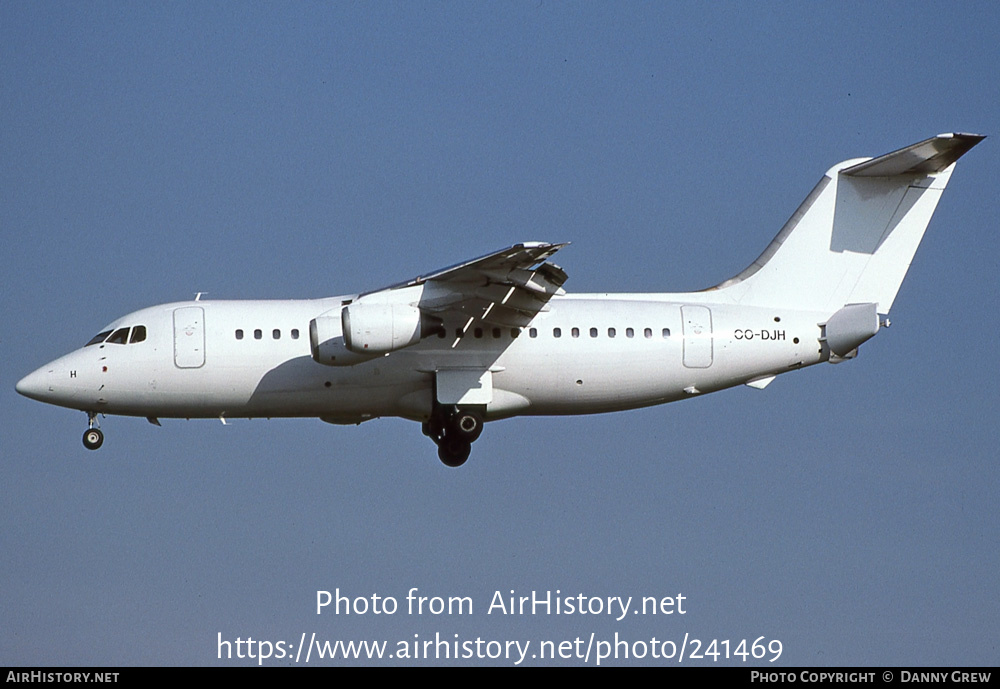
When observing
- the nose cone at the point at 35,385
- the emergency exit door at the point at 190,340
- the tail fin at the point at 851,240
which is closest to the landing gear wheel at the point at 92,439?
the nose cone at the point at 35,385

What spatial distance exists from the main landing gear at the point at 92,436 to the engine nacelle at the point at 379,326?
12.1ft

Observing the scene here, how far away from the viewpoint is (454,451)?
21.3 metres

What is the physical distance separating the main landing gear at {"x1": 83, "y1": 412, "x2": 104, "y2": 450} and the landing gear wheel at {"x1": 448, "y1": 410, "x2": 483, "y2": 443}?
4.39 metres

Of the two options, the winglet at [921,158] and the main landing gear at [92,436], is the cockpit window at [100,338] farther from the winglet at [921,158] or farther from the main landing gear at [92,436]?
the winglet at [921,158]

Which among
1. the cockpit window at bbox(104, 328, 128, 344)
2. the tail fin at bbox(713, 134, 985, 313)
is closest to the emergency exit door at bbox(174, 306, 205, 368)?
the cockpit window at bbox(104, 328, 128, 344)

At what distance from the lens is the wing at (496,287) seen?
19516 millimetres

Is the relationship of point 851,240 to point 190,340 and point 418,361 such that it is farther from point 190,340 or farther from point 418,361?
point 190,340

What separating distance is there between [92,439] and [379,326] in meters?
4.22

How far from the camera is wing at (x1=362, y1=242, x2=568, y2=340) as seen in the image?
19.5 meters

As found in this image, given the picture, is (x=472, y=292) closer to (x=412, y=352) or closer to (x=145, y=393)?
(x=412, y=352)

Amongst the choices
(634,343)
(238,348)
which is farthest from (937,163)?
(238,348)

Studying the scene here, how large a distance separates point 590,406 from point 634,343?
39.3 inches


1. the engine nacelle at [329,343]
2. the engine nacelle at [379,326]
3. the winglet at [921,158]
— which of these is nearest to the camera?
the engine nacelle at [379,326]
